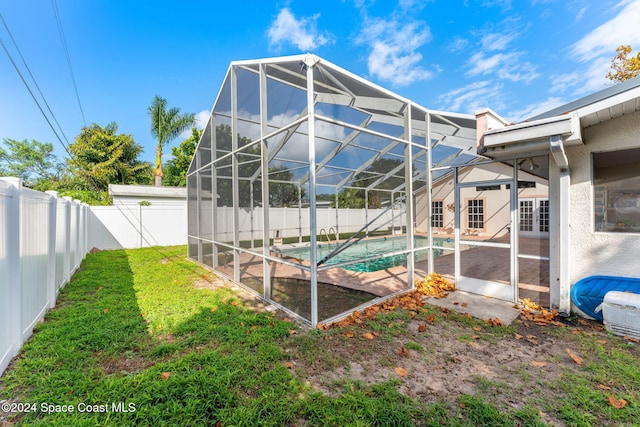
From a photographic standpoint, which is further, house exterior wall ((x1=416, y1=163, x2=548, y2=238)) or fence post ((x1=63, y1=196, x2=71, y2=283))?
fence post ((x1=63, y1=196, x2=71, y2=283))

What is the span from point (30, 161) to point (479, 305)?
38.3 m

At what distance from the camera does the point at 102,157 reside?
17.6 meters

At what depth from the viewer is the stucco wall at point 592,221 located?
322 centimetres

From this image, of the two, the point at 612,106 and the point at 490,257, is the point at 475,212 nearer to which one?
the point at 490,257

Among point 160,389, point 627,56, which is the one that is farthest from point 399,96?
point 627,56

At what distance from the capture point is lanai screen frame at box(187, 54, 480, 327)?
3.60 meters

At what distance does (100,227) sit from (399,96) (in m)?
11.5

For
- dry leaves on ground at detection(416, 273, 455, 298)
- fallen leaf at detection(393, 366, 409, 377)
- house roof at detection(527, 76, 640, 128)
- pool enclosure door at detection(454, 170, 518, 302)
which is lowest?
fallen leaf at detection(393, 366, 409, 377)

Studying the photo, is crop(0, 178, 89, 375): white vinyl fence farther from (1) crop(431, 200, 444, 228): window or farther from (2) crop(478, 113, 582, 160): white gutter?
(1) crop(431, 200, 444, 228): window

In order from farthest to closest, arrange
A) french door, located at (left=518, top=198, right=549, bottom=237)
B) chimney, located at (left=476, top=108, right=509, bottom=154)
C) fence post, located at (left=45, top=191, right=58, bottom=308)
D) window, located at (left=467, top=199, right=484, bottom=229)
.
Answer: french door, located at (left=518, top=198, right=549, bottom=237), window, located at (left=467, top=199, right=484, bottom=229), chimney, located at (left=476, top=108, right=509, bottom=154), fence post, located at (left=45, top=191, right=58, bottom=308)

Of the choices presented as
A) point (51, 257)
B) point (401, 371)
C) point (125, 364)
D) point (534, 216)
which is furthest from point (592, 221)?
point (534, 216)

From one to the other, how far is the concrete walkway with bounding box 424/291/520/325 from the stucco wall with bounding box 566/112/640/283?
916mm

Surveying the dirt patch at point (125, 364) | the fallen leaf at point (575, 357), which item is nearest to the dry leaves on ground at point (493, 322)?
the fallen leaf at point (575, 357)

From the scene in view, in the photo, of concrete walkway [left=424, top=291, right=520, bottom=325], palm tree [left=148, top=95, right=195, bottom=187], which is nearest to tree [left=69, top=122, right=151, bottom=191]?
palm tree [left=148, top=95, right=195, bottom=187]
